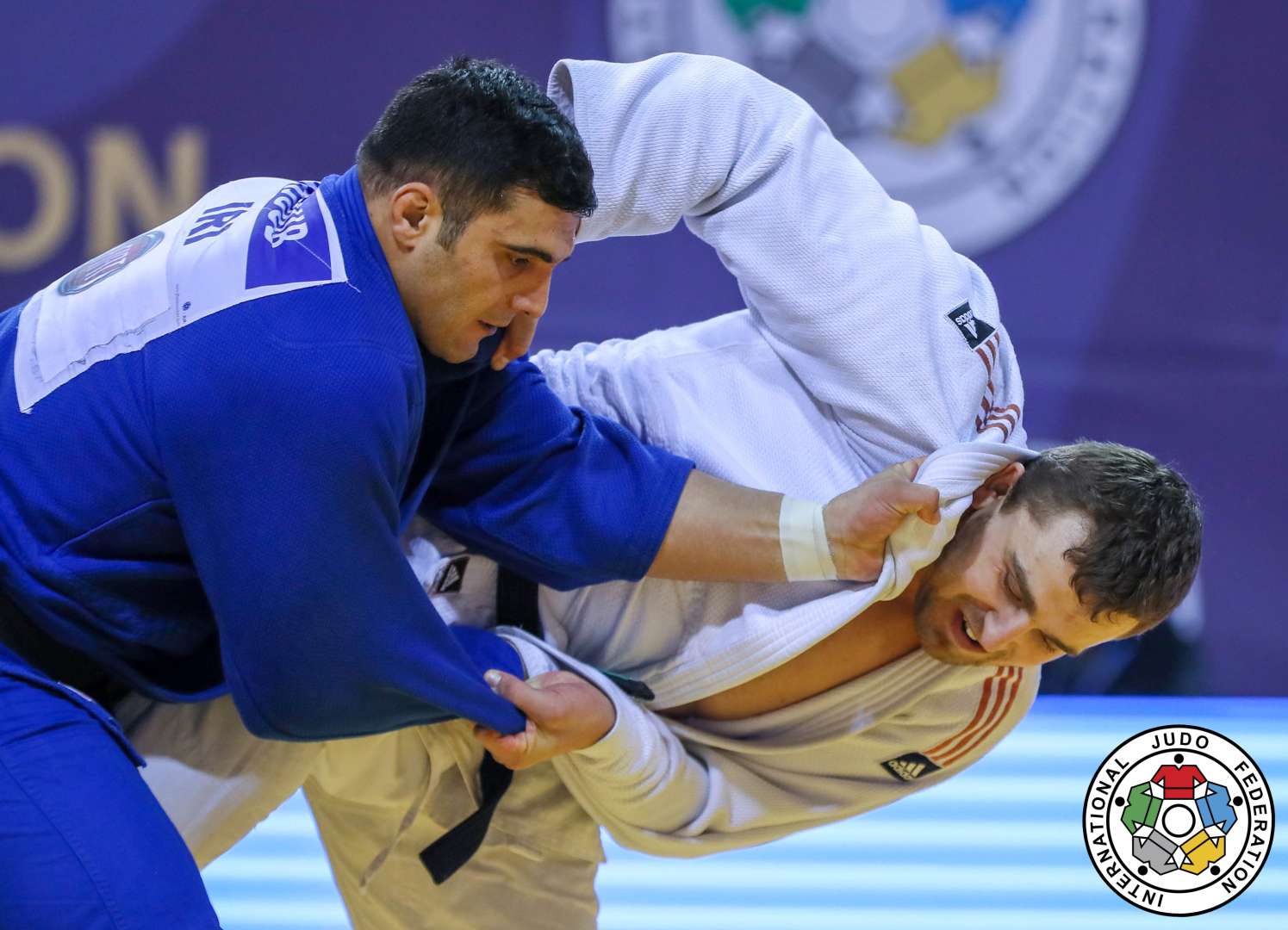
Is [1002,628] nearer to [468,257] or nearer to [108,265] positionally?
[468,257]

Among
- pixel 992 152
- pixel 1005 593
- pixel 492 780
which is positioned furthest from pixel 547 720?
pixel 992 152

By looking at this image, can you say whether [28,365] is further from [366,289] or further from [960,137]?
[960,137]

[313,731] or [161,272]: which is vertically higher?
[161,272]

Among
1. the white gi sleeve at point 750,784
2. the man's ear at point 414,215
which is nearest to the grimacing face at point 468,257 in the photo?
the man's ear at point 414,215

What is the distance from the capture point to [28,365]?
1671 mm

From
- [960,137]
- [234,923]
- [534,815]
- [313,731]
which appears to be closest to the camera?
[313,731]

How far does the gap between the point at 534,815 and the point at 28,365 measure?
3.43 feet

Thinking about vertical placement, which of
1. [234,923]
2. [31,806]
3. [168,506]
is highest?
[168,506]

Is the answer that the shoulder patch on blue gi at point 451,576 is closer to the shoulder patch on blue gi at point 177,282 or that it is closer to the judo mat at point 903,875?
the shoulder patch on blue gi at point 177,282

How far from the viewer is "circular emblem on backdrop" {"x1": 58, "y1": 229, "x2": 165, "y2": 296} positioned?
173cm

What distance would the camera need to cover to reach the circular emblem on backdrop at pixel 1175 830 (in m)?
2.61

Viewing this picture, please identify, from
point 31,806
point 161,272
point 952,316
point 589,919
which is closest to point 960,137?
point 952,316

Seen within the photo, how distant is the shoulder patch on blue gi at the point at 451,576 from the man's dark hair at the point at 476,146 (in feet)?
2.00

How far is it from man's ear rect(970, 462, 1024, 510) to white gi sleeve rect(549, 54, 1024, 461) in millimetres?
54
